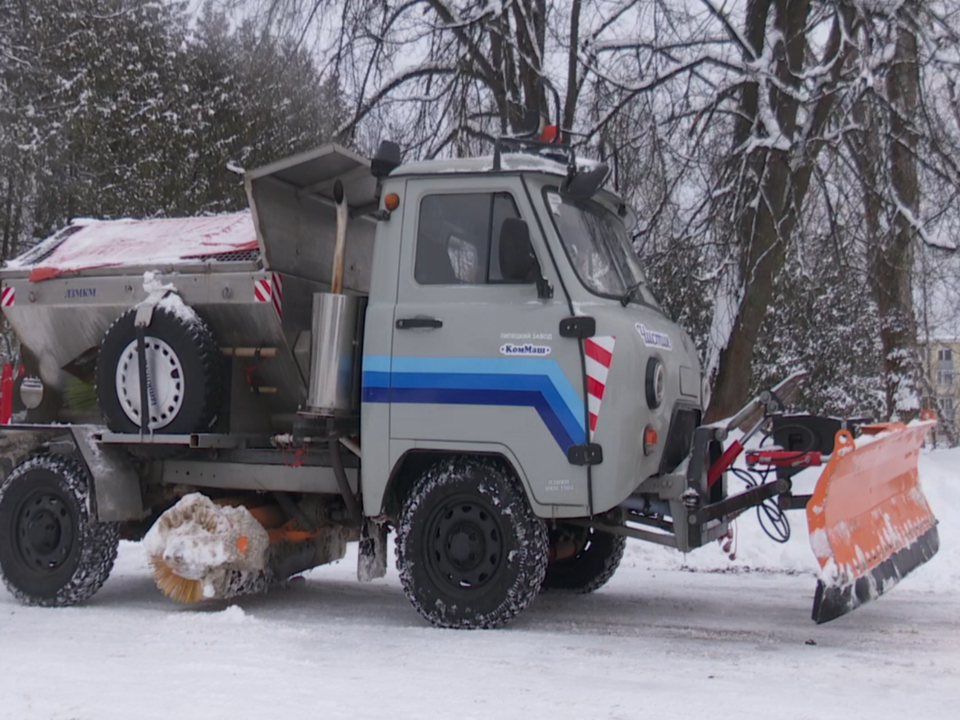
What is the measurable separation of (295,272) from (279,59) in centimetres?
621

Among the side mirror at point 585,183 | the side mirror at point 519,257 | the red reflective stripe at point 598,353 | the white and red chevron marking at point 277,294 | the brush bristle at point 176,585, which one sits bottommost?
the brush bristle at point 176,585

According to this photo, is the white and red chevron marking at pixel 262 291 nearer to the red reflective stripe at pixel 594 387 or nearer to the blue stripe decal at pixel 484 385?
the blue stripe decal at pixel 484 385

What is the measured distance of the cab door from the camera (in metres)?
6.00

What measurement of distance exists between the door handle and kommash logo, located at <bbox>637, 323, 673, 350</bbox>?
1.15 m

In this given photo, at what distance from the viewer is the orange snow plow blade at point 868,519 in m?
5.57

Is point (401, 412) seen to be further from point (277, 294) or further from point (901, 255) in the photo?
point (901, 255)

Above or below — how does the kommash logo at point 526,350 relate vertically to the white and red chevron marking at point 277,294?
below

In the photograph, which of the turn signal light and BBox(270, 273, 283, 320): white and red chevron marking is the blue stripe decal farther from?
BBox(270, 273, 283, 320): white and red chevron marking

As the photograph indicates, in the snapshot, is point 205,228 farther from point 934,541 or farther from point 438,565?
point 934,541

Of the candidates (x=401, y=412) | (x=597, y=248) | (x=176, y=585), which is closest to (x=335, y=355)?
(x=401, y=412)

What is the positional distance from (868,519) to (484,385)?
2.35m

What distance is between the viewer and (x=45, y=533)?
287 inches

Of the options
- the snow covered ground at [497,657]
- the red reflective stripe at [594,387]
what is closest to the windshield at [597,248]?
the red reflective stripe at [594,387]

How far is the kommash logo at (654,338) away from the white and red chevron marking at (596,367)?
0.36 metres
